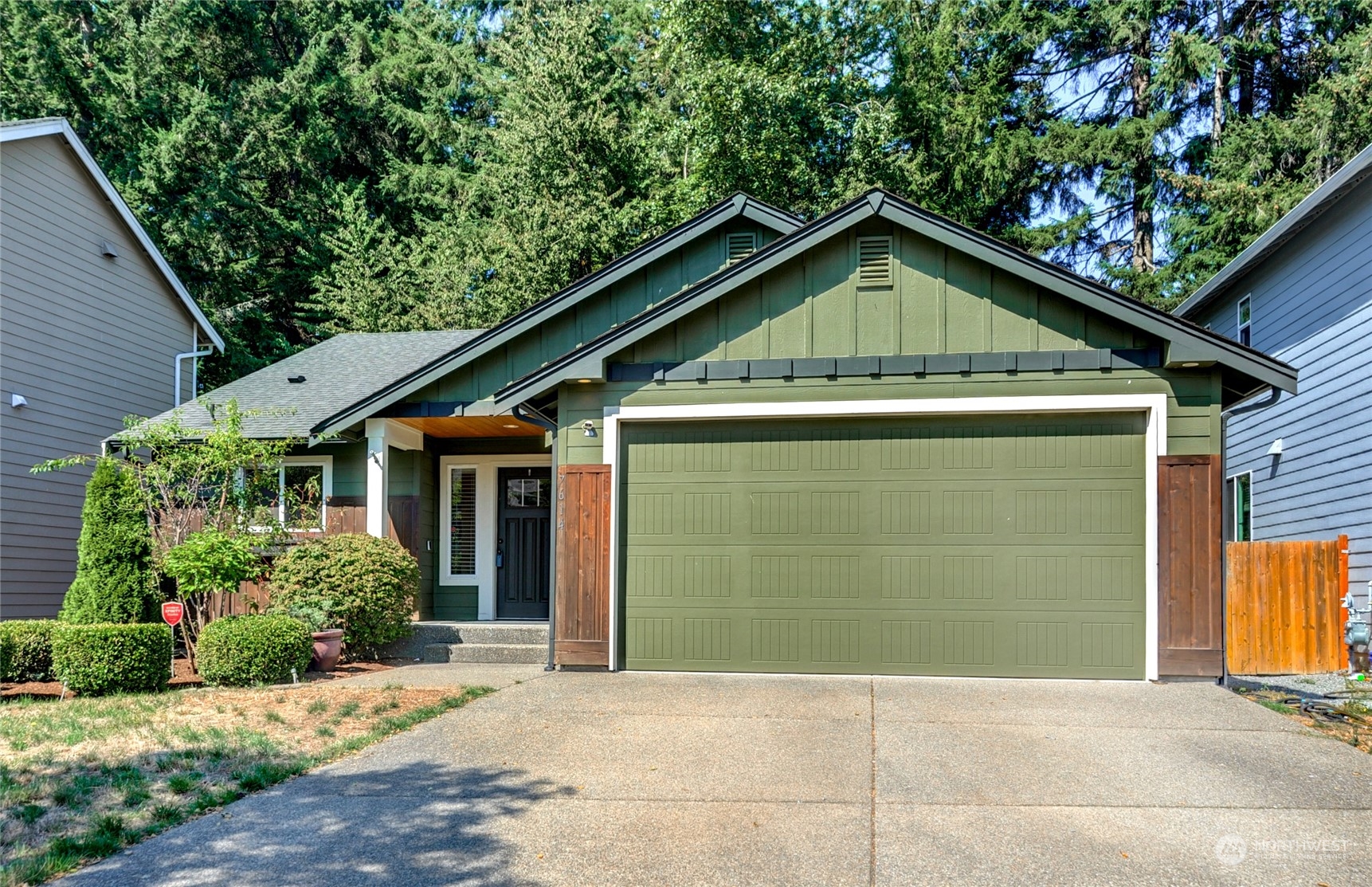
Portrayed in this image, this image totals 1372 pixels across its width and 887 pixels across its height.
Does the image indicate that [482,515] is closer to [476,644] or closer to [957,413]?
[476,644]

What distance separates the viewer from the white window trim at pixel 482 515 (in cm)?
1441

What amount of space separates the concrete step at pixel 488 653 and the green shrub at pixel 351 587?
0.42 meters

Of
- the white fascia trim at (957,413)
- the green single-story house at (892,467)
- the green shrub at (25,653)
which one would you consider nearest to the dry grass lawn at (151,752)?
the green shrub at (25,653)

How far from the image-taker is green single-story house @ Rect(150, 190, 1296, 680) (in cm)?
953

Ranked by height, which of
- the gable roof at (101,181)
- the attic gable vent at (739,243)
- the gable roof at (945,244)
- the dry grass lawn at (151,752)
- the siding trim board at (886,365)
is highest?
the gable roof at (101,181)

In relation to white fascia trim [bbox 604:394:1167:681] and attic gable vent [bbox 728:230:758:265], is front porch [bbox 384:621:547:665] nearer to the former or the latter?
white fascia trim [bbox 604:394:1167:681]

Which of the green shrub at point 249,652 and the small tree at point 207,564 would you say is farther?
the small tree at point 207,564

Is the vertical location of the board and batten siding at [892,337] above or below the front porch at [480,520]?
above

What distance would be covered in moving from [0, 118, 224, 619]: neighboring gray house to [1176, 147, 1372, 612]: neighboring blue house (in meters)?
15.6

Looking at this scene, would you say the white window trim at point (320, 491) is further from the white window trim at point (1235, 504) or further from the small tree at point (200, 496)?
the white window trim at point (1235, 504)

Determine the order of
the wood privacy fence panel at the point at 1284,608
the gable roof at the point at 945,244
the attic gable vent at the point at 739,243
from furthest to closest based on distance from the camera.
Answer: the attic gable vent at the point at 739,243, the wood privacy fence panel at the point at 1284,608, the gable roof at the point at 945,244

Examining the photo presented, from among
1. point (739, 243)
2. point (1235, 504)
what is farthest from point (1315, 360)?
point (739, 243)

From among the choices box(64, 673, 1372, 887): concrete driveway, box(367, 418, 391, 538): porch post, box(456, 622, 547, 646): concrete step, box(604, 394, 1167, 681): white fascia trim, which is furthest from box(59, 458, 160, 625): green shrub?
box(604, 394, 1167, 681): white fascia trim

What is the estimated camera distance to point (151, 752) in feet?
22.7
